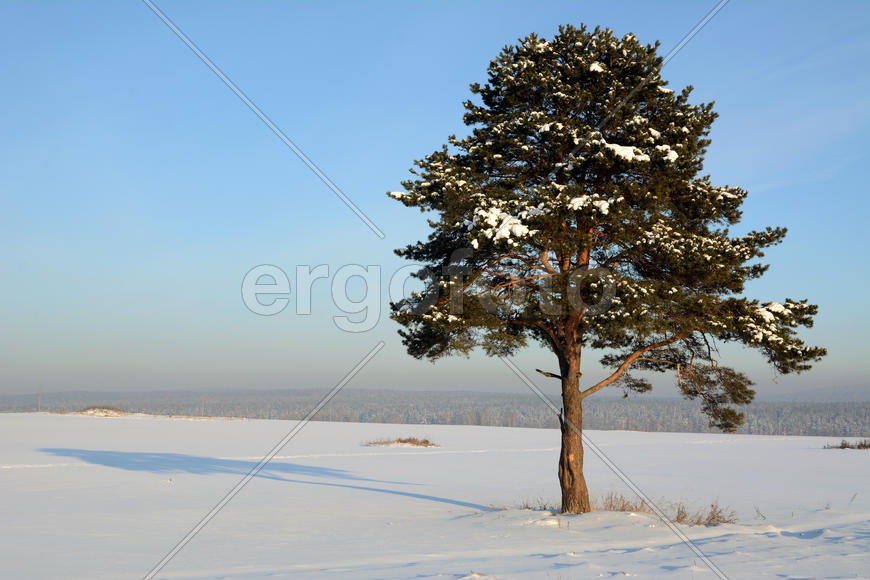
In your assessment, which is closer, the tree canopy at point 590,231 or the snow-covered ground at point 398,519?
the snow-covered ground at point 398,519

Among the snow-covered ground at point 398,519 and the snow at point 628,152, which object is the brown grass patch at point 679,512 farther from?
the snow at point 628,152

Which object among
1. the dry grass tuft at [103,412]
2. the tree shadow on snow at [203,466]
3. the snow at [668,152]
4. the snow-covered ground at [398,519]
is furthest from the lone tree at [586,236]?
the dry grass tuft at [103,412]

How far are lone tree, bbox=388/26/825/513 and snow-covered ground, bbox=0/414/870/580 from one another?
11.0 feet

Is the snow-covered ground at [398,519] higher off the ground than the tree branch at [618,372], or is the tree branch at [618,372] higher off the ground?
the tree branch at [618,372]

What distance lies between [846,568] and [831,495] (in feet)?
45.8

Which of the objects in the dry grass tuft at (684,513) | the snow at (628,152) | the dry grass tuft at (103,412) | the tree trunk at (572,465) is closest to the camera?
the snow at (628,152)

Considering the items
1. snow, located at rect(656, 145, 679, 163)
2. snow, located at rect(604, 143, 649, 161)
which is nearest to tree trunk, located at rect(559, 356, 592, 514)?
snow, located at rect(604, 143, 649, 161)

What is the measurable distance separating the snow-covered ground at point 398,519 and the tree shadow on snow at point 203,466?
12 centimetres

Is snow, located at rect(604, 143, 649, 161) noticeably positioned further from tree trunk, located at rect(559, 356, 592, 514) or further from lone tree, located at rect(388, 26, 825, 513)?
tree trunk, located at rect(559, 356, 592, 514)

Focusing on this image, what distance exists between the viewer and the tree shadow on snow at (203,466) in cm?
2498

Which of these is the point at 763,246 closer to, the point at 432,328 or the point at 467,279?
the point at 467,279

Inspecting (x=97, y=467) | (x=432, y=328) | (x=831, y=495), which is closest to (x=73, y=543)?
(x=432, y=328)

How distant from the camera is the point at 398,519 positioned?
16.2 m

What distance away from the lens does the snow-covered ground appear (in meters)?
10.5
